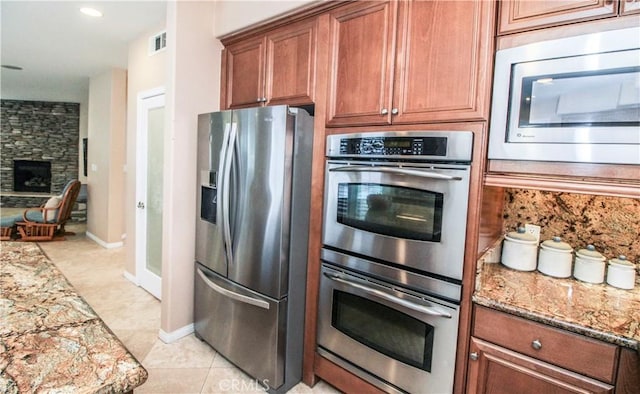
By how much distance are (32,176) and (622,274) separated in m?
10.2

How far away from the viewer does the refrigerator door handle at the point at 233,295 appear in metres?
2.00

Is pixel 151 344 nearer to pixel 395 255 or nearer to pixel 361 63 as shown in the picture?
pixel 395 255

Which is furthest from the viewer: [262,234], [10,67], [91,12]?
[10,67]

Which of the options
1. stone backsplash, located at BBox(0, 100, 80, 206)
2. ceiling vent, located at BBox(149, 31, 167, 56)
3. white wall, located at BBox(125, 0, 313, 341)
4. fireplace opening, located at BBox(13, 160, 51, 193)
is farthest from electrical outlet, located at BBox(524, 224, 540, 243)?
fireplace opening, located at BBox(13, 160, 51, 193)

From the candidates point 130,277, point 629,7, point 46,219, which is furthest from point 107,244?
point 629,7

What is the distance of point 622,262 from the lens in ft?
5.05

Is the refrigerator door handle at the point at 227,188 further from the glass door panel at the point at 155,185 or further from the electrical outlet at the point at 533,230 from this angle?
the electrical outlet at the point at 533,230

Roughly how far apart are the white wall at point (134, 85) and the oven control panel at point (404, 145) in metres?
2.33

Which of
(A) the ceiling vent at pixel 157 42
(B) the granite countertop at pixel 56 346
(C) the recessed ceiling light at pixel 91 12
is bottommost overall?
(B) the granite countertop at pixel 56 346

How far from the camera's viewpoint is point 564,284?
1.57m

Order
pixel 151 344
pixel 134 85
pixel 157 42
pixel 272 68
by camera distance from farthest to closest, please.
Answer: pixel 134 85 → pixel 157 42 → pixel 151 344 → pixel 272 68

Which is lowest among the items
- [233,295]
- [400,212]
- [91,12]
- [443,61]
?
[233,295]

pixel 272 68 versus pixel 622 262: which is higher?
pixel 272 68

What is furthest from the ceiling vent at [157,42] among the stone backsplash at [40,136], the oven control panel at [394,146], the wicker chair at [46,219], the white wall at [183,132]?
the stone backsplash at [40,136]
